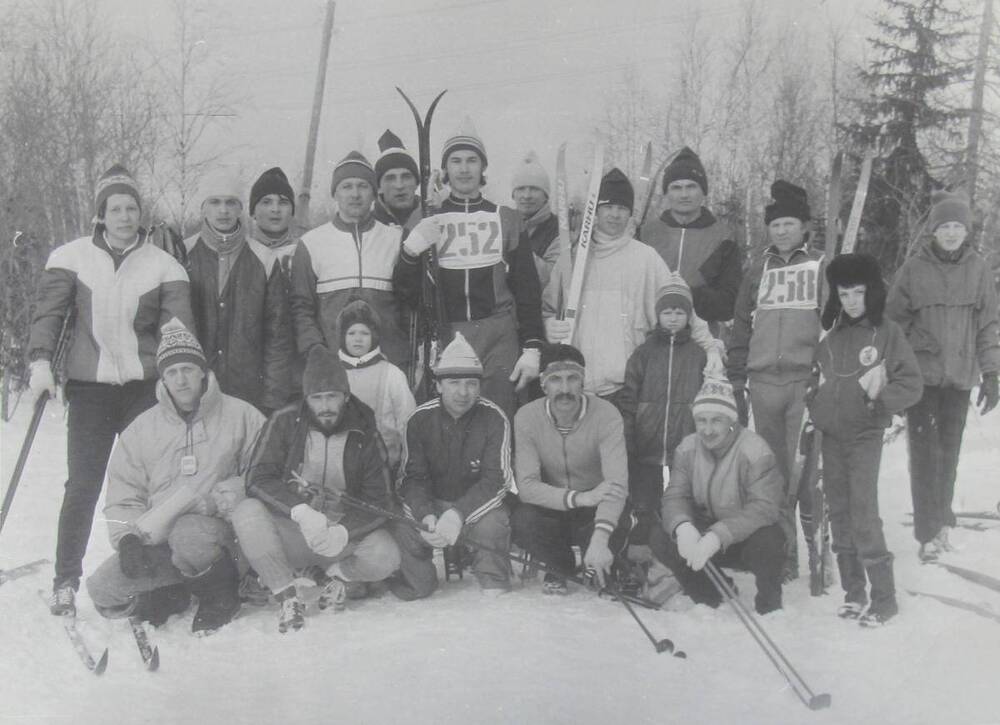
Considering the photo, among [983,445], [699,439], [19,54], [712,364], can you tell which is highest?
[19,54]

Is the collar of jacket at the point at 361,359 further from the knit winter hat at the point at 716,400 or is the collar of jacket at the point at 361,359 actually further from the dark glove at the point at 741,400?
the dark glove at the point at 741,400

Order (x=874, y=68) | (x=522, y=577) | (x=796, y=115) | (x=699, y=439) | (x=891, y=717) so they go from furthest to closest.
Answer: (x=796, y=115), (x=874, y=68), (x=522, y=577), (x=699, y=439), (x=891, y=717)

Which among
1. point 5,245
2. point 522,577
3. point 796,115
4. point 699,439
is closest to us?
point 699,439

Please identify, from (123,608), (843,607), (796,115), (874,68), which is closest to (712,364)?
(843,607)

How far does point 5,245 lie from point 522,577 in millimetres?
6056

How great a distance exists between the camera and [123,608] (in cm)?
352

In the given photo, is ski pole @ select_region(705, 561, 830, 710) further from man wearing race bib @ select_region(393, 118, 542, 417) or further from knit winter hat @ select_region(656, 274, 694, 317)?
man wearing race bib @ select_region(393, 118, 542, 417)

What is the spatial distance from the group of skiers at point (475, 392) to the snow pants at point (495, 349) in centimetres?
1

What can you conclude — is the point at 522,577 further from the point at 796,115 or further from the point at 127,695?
the point at 796,115

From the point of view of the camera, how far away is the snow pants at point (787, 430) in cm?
399

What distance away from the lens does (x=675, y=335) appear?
13.5 ft

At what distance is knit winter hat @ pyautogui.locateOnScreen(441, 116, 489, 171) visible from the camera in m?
4.41

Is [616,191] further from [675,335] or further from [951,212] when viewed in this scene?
[951,212]

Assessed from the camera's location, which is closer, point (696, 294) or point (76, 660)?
point (76, 660)
